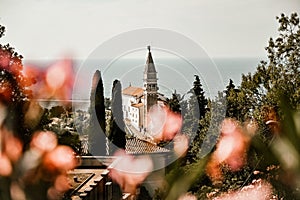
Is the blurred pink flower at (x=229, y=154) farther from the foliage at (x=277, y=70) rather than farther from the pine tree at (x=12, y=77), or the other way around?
the foliage at (x=277, y=70)

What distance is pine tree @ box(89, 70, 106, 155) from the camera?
66.3 inches

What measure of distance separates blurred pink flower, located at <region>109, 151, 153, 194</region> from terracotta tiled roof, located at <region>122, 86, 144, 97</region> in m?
0.27

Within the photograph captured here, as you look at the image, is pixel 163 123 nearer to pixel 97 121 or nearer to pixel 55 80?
pixel 97 121

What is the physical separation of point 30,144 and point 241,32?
1180 millimetres

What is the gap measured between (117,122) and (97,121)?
3.9 inches

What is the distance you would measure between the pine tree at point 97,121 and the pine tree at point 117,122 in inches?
2.4

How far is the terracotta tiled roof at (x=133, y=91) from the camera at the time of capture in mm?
1648

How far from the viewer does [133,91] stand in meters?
1.85

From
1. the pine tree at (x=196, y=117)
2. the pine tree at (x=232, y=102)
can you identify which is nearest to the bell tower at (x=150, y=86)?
the pine tree at (x=196, y=117)

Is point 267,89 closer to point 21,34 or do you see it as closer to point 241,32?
point 241,32

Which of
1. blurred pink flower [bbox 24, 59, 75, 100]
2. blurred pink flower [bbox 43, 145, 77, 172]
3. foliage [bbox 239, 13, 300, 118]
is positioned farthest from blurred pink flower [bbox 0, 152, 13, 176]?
foliage [bbox 239, 13, 300, 118]

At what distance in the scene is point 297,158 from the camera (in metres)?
0.28

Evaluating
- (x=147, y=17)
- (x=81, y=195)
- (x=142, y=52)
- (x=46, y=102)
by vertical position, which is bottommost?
(x=81, y=195)

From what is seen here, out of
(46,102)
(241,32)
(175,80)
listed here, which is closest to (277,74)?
(241,32)
